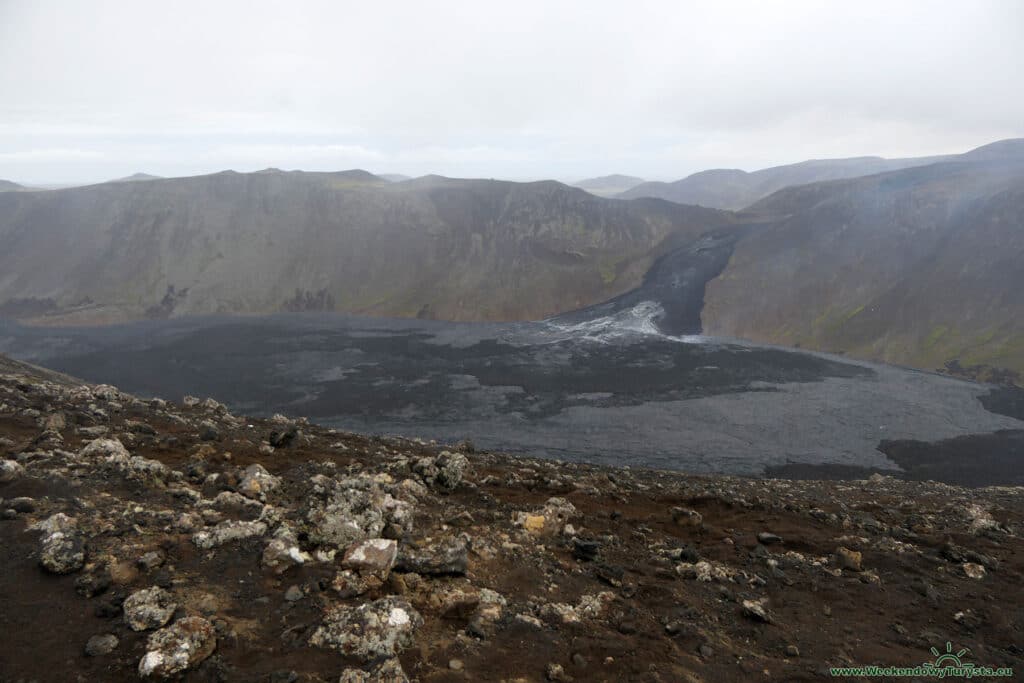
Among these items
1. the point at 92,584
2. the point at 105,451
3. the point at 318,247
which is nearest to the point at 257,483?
the point at 105,451

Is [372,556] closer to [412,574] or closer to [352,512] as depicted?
[412,574]

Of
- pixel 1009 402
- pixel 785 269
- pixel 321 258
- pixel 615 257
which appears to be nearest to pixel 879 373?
pixel 1009 402

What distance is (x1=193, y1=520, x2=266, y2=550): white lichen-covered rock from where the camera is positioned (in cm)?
698

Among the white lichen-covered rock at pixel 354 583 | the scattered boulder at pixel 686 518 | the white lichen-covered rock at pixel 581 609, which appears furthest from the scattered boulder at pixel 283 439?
the scattered boulder at pixel 686 518

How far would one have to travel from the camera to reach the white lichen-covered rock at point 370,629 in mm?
5645

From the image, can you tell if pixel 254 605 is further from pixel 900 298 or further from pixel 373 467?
pixel 900 298

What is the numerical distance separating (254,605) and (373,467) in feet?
19.6

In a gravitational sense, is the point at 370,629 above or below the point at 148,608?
below

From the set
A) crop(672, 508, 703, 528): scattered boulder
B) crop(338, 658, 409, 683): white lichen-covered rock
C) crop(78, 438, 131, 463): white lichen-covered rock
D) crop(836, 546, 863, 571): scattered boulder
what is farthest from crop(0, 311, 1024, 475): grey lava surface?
crop(338, 658, 409, 683): white lichen-covered rock

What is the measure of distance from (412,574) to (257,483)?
3.57 metres

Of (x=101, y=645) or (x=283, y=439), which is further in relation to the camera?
(x=283, y=439)

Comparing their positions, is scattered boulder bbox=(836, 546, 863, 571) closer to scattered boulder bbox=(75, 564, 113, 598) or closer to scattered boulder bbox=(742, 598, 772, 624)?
scattered boulder bbox=(742, 598, 772, 624)

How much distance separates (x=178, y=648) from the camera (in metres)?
5.21

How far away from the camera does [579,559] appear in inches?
358
